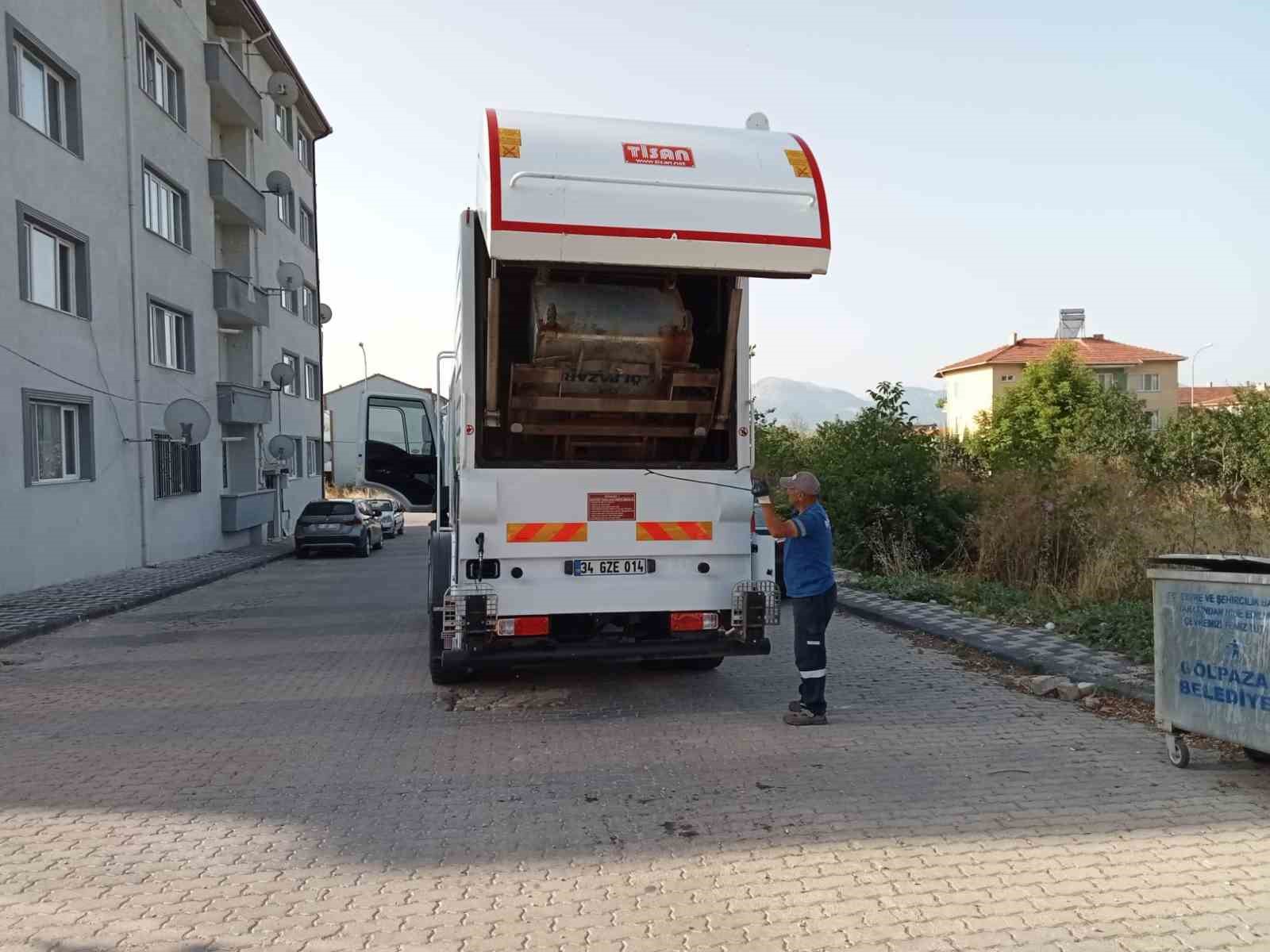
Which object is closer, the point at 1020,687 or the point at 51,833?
the point at 51,833

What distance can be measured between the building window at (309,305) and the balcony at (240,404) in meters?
8.27

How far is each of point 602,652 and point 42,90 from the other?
47.8ft

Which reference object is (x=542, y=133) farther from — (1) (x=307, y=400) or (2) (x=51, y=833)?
(1) (x=307, y=400)

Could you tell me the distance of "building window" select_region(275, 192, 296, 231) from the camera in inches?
1226

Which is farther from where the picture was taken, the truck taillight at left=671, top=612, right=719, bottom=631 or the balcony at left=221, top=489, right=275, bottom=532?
the balcony at left=221, top=489, right=275, bottom=532

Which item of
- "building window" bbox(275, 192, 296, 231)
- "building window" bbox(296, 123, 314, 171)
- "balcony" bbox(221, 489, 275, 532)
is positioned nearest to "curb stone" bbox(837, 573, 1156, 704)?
"balcony" bbox(221, 489, 275, 532)

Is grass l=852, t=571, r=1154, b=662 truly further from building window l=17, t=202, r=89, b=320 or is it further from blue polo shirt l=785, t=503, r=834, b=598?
building window l=17, t=202, r=89, b=320

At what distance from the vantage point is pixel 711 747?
6.08 metres

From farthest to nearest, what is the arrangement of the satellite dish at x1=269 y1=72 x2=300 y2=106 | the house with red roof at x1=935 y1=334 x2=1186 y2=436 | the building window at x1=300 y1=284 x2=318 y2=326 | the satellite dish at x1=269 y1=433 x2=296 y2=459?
the house with red roof at x1=935 y1=334 x2=1186 y2=436 < the building window at x1=300 y1=284 x2=318 y2=326 < the satellite dish at x1=269 y1=72 x2=300 y2=106 < the satellite dish at x1=269 y1=433 x2=296 y2=459

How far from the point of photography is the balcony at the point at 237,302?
23.7m

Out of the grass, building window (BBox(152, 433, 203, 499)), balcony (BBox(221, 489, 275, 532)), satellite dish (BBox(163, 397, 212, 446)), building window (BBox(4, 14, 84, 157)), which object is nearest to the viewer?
the grass

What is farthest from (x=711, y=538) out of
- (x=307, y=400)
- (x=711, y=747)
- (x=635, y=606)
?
(x=307, y=400)

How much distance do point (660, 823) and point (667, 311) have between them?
11.1 ft

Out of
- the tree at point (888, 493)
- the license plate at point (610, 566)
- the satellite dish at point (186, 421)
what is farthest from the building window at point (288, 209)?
the license plate at point (610, 566)
